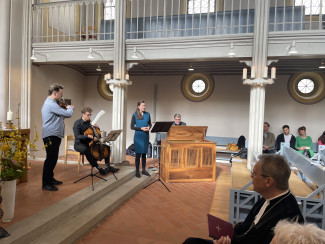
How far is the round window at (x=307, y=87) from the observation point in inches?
328

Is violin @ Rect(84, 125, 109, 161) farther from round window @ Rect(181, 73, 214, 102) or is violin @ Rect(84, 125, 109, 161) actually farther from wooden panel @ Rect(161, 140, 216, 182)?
round window @ Rect(181, 73, 214, 102)

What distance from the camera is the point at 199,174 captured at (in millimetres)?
5758

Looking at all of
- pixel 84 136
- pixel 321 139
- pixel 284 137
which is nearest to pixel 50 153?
pixel 84 136

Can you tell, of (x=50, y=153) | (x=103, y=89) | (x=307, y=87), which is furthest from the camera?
(x=103, y=89)

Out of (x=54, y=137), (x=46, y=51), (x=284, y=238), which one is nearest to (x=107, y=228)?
(x=54, y=137)

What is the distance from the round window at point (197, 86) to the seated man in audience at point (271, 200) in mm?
7527

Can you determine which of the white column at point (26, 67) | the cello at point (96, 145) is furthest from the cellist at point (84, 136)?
the white column at point (26, 67)

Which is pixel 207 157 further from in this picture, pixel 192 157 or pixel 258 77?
pixel 258 77

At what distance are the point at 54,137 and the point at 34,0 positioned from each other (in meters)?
5.20

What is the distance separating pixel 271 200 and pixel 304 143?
700cm

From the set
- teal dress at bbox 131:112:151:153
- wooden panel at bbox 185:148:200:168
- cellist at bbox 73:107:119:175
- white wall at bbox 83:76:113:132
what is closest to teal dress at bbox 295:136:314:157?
wooden panel at bbox 185:148:200:168

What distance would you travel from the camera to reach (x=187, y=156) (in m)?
5.61

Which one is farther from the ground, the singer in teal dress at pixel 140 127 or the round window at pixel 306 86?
the round window at pixel 306 86

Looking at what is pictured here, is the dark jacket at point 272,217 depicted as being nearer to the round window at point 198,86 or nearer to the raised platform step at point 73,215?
the raised platform step at point 73,215
